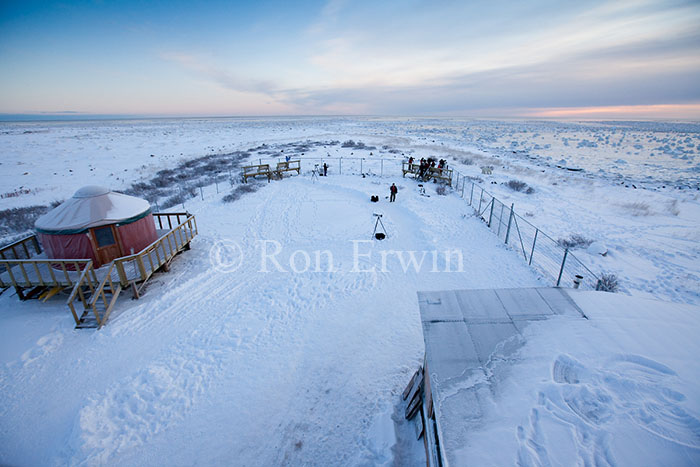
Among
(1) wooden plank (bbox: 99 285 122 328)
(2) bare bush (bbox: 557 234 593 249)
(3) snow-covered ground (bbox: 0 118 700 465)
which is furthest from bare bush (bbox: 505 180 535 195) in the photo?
(1) wooden plank (bbox: 99 285 122 328)

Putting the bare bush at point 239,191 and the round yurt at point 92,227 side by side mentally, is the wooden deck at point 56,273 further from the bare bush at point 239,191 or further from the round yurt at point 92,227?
the bare bush at point 239,191

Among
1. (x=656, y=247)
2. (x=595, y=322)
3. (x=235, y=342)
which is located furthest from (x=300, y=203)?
(x=656, y=247)

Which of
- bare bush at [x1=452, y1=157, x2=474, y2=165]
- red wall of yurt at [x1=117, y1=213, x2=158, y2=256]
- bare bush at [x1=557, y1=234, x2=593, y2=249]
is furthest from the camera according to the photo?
bare bush at [x1=452, y1=157, x2=474, y2=165]

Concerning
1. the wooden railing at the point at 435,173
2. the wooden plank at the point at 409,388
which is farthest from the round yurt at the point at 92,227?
the wooden railing at the point at 435,173

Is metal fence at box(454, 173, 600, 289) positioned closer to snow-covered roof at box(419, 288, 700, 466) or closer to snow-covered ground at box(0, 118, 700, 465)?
snow-covered ground at box(0, 118, 700, 465)

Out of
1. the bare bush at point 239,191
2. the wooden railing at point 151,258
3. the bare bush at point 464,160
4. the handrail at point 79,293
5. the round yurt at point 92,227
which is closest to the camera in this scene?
the handrail at point 79,293

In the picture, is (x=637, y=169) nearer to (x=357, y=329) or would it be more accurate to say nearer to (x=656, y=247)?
(x=656, y=247)
